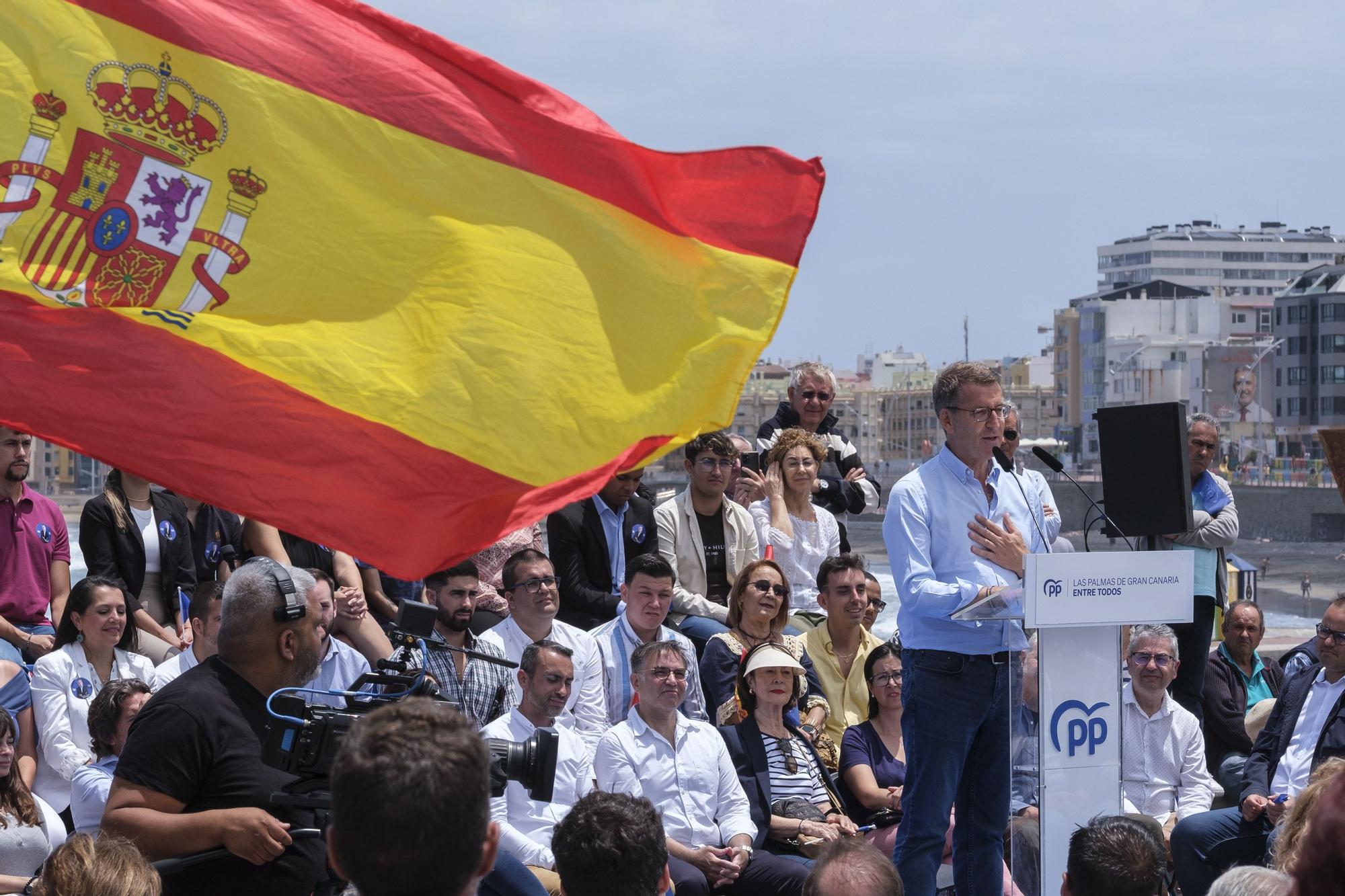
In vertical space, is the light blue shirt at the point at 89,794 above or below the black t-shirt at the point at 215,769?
below

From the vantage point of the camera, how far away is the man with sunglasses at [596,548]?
8430 millimetres

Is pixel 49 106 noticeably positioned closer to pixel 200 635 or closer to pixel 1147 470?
pixel 200 635

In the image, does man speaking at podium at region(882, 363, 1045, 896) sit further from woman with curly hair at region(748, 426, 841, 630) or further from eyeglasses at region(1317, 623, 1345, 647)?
woman with curly hair at region(748, 426, 841, 630)

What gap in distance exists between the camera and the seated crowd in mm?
4156

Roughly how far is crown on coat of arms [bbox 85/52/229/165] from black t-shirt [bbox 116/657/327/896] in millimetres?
1585

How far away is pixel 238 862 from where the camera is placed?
4160 mm

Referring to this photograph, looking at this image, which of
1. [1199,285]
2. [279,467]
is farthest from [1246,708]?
[1199,285]

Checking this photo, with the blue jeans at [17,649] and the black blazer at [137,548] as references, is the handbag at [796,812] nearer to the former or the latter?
the black blazer at [137,548]

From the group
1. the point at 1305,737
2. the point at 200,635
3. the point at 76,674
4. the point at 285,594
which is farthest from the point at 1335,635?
the point at 76,674

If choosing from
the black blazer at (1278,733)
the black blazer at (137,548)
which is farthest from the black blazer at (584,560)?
the black blazer at (1278,733)

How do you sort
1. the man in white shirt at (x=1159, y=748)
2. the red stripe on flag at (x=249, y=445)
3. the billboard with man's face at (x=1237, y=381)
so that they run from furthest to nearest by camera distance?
the billboard with man's face at (x=1237, y=381) → the man in white shirt at (x=1159, y=748) → the red stripe on flag at (x=249, y=445)

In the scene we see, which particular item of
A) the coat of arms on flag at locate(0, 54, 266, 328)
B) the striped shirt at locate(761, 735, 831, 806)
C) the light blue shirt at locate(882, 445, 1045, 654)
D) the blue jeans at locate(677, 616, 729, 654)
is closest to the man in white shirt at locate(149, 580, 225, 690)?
the blue jeans at locate(677, 616, 729, 654)

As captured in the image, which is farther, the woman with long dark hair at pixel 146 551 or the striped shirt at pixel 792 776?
the woman with long dark hair at pixel 146 551

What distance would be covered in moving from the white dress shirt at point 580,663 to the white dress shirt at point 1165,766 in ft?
8.31
